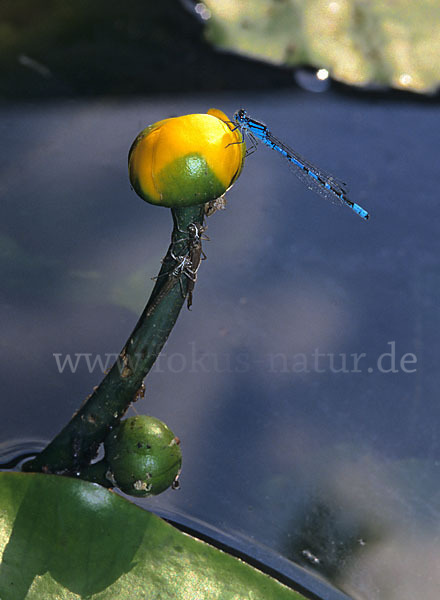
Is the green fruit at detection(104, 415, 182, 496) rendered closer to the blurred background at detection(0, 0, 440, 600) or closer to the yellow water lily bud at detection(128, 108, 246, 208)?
the blurred background at detection(0, 0, 440, 600)

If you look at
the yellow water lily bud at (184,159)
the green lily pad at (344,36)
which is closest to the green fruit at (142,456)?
the yellow water lily bud at (184,159)

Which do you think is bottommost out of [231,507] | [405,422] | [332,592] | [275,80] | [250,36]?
[332,592]

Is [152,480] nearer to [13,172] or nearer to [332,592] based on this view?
[332,592]

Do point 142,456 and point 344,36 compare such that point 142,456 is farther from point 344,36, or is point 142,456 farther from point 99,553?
point 344,36

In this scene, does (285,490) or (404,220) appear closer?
(285,490)

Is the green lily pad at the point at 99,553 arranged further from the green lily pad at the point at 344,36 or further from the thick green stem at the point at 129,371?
the green lily pad at the point at 344,36

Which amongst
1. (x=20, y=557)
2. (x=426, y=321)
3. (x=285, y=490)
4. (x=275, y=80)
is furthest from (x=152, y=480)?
(x=275, y=80)
